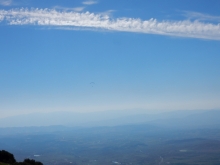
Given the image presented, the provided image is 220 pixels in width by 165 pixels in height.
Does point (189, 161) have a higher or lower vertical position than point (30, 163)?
lower

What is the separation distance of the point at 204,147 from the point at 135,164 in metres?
50.6

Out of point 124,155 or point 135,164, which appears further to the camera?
point 124,155

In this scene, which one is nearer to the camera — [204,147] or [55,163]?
[55,163]

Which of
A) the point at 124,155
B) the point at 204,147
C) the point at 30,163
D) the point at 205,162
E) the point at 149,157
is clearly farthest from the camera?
the point at 204,147

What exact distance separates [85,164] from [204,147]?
65420 millimetres

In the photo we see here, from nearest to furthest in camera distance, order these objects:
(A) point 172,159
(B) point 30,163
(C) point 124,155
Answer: (B) point 30,163 < (A) point 172,159 < (C) point 124,155

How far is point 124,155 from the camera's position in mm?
124375

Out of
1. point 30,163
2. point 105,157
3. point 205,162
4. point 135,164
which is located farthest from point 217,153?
point 30,163

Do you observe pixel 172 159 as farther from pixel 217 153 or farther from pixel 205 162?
pixel 217 153

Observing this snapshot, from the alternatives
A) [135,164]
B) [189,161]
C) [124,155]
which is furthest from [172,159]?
[124,155]

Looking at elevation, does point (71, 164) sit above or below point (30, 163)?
below

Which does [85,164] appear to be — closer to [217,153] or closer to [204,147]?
[217,153]

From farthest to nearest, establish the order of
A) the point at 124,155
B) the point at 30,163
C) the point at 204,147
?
1. the point at 204,147
2. the point at 124,155
3. the point at 30,163

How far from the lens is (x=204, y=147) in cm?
13350
